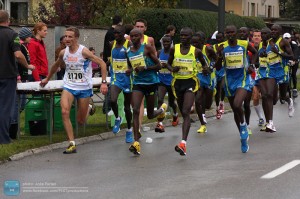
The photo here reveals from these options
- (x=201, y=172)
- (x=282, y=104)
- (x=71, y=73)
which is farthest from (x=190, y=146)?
(x=282, y=104)

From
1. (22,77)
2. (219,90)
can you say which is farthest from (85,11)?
(22,77)

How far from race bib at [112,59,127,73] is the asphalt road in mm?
1256

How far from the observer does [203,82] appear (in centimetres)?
2005

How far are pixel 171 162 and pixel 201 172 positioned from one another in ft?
3.98

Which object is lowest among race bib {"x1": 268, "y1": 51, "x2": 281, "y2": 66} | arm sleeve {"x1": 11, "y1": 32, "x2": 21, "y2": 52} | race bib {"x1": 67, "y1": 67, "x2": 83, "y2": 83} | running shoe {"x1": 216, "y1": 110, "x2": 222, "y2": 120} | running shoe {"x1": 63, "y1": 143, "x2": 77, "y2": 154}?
running shoe {"x1": 216, "y1": 110, "x2": 222, "y2": 120}

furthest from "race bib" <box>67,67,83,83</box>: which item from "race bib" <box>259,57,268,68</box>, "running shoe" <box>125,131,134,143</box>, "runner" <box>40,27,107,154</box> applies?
"race bib" <box>259,57,268,68</box>

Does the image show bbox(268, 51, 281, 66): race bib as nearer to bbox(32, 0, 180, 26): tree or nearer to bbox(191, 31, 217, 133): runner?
bbox(191, 31, 217, 133): runner

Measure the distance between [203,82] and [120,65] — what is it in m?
3.82

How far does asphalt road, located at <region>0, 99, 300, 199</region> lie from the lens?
1135 cm

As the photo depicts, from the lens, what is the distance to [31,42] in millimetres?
18969

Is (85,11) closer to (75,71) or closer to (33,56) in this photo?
(33,56)

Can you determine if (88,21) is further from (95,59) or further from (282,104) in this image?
(95,59)

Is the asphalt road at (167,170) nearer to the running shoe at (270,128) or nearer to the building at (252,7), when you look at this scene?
the running shoe at (270,128)

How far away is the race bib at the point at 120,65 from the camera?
16.5m
